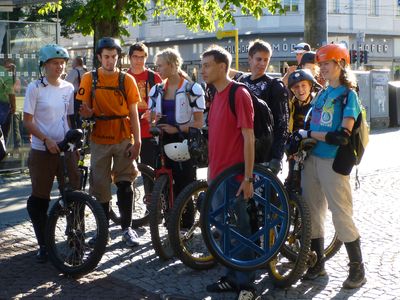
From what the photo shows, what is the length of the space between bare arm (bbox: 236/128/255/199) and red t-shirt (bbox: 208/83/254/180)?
77mm

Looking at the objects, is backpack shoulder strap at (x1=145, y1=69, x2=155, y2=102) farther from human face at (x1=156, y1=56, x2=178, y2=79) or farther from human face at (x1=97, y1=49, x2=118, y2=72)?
human face at (x1=97, y1=49, x2=118, y2=72)

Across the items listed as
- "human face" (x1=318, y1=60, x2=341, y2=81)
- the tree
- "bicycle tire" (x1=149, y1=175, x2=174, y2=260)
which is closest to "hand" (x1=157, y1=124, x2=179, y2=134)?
"bicycle tire" (x1=149, y1=175, x2=174, y2=260)

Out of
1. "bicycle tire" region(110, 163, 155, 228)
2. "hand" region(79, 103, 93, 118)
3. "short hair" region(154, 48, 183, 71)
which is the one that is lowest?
"bicycle tire" region(110, 163, 155, 228)

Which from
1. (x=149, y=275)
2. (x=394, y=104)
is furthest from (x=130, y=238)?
(x=394, y=104)

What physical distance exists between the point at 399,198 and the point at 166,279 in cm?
456

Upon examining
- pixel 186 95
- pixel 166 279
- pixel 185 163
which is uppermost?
pixel 186 95

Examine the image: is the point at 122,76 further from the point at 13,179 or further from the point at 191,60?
the point at 191,60

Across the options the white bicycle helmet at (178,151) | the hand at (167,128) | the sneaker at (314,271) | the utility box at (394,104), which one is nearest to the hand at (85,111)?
the hand at (167,128)

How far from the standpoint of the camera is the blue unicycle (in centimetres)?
484

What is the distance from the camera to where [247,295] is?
491 cm

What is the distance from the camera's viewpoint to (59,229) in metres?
6.09

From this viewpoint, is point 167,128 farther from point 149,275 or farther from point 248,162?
point 248,162

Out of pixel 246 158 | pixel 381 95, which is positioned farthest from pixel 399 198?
pixel 381 95

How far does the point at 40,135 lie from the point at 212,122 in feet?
5.70
